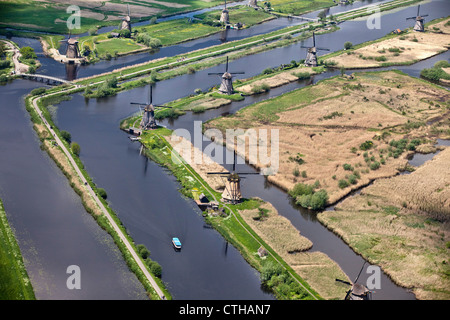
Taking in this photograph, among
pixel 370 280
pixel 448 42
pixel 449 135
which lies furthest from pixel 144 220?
pixel 448 42

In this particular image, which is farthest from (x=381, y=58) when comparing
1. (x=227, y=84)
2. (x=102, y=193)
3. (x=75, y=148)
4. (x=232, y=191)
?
(x=102, y=193)

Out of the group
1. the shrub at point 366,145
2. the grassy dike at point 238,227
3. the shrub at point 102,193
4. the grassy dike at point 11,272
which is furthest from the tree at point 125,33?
the grassy dike at point 11,272

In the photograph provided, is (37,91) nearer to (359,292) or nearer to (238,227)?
(238,227)

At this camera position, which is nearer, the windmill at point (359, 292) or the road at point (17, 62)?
the windmill at point (359, 292)

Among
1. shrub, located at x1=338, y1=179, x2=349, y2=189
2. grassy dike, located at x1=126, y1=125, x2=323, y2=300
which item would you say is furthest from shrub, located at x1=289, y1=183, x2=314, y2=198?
grassy dike, located at x1=126, y1=125, x2=323, y2=300

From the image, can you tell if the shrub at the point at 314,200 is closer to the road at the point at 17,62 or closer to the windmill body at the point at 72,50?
the road at the point at 17,62

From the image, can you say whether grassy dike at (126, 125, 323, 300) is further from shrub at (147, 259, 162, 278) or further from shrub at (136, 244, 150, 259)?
shrub at (147, 259, 162, 278)
